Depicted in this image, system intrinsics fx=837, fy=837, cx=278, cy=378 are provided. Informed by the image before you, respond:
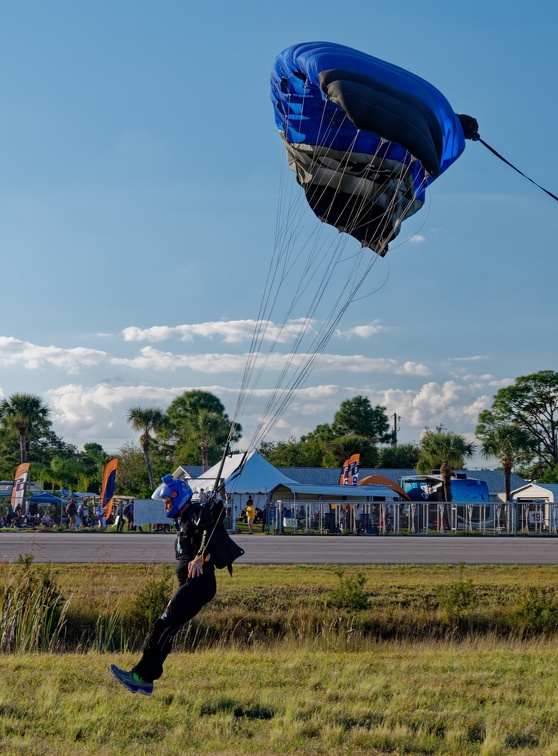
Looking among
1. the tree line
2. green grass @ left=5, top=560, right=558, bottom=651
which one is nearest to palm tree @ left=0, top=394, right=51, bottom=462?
the tree line

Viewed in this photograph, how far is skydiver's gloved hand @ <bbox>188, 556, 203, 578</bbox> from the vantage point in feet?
23.0

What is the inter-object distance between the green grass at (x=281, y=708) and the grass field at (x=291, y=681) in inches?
0.7

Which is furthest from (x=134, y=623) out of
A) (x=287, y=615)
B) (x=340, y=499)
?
(x=340, y=499)

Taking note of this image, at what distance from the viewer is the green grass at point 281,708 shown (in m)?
5.58

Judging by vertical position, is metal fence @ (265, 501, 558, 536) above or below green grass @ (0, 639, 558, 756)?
above

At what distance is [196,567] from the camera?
7.02m

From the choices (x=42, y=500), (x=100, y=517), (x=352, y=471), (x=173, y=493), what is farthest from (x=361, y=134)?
(x=42, y=500)

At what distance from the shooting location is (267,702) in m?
6.63

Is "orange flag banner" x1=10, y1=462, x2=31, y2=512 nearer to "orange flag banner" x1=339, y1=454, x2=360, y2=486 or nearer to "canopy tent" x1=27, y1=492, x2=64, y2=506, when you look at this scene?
"canopy tent" x1=27, y1=492, x2=64, y2=506

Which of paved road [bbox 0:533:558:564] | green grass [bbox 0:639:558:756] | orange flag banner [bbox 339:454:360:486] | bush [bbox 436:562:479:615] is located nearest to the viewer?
green grass [bbox 0:639:558:756]

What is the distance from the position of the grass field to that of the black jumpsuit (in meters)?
0.35

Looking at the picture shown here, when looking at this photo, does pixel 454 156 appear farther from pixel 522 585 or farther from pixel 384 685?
pixel 522 585

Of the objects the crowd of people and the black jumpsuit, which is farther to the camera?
the crowd of people

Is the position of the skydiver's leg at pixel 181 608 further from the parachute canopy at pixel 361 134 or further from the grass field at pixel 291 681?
the parachute canopy at pixel 361 134
